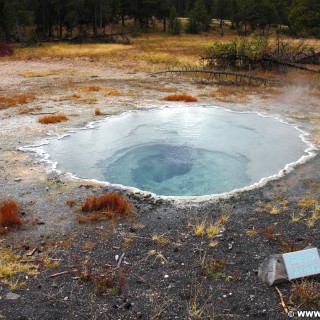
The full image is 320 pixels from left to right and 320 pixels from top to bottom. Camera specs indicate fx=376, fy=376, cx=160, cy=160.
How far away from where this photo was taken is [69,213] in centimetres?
891

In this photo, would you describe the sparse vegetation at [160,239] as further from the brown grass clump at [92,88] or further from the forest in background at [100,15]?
the forest in background at [100,15]

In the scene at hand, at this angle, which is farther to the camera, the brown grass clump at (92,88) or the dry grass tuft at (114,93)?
the brown grass clump at (92,88)

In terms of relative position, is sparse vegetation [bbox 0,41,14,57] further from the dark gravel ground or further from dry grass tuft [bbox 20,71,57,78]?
the dark gravel ground

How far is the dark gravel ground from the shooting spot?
5930 mm

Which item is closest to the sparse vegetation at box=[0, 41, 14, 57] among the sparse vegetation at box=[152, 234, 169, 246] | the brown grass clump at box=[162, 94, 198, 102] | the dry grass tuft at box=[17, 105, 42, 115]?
the dry grass tuft at box=[17, 105, 42, 115]

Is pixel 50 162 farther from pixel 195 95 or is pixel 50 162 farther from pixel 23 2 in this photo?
pixel 23 2

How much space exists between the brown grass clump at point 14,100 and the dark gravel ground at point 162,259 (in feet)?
35.9

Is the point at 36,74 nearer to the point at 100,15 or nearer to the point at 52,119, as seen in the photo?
the point at 52,119

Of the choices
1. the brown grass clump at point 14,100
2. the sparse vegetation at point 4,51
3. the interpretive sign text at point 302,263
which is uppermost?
the sparse vegetation at point 4,51

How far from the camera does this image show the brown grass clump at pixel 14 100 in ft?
62.8

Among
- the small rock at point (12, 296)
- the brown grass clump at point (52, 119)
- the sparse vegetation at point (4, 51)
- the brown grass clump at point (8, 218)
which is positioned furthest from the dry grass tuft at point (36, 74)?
the small rock at point (12, 296)

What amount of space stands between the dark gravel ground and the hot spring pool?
43.7 inches

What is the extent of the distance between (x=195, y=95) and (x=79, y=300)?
1670 centimetres

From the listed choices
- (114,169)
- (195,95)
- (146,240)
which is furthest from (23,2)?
(146,240)
